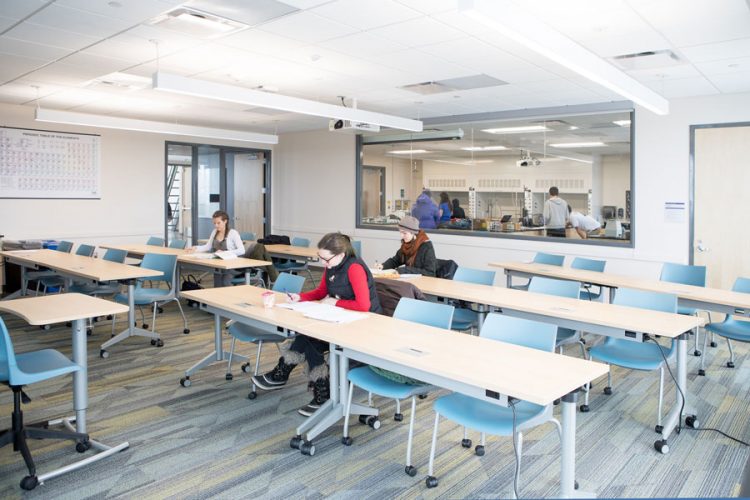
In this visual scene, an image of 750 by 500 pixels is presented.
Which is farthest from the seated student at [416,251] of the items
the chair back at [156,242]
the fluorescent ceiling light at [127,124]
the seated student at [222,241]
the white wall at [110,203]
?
the white wall at [110,203]

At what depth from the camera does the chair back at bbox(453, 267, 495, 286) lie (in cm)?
522

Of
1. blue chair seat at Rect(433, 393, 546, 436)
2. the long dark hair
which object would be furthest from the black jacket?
blue chair seat at Rect(433, 393, 546, 436)

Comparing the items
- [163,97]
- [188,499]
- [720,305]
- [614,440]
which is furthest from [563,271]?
[163,97]

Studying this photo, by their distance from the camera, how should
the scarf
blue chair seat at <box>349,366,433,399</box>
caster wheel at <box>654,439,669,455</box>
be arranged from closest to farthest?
blue chair seat at <box>349,366,433,399</box> → caster wheel at <box>654,439,669,455</box> → the scarf

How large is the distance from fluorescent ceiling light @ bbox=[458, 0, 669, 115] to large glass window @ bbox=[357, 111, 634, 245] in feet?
8.50

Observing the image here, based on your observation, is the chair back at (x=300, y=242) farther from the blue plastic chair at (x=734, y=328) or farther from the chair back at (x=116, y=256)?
the blue plastic chair at (x=734, y=328)

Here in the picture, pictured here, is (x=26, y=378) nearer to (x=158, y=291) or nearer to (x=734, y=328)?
(x=158, y=291)

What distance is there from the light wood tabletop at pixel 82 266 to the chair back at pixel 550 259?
4257 millimetres

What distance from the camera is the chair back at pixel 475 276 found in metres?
5.22

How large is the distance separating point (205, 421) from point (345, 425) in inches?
40.3

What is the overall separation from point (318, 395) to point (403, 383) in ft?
2.70

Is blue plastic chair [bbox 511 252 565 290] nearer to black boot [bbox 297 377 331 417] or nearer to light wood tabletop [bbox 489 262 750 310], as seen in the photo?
light wood tabletop [bbox 489 262 750 310]

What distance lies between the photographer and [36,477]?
2900 mm

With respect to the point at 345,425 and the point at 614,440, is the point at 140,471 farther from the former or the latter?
the point at 614,440
